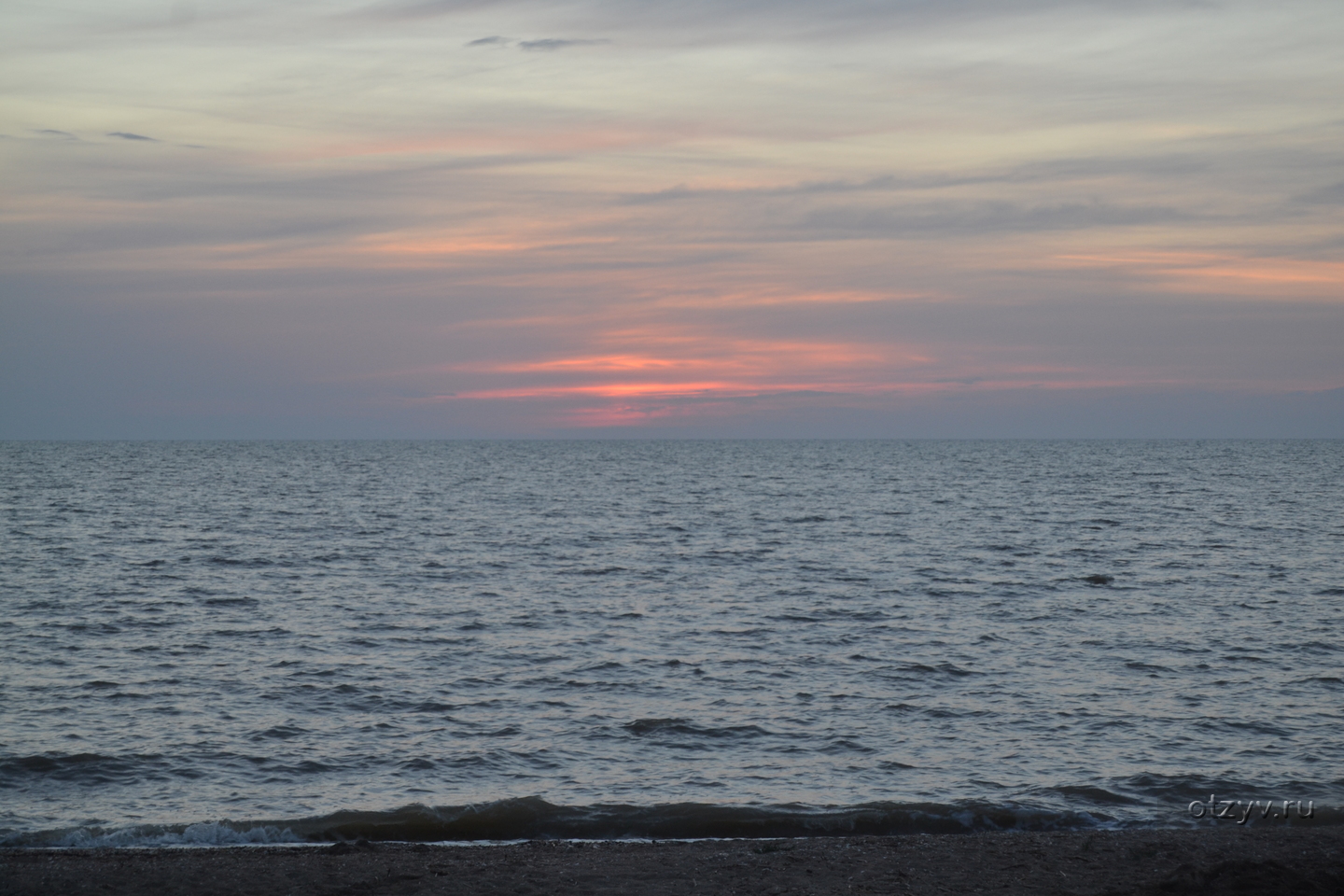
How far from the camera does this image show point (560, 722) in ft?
56.2

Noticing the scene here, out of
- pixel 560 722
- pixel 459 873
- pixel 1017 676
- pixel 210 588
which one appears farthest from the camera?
pixel 210 588

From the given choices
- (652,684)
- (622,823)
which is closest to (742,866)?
(622,823)

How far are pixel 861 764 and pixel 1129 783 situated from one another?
3550mm

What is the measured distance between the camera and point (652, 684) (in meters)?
19.7

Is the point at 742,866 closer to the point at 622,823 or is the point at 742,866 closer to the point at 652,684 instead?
the point at 622,823

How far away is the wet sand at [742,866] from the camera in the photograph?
9.84m

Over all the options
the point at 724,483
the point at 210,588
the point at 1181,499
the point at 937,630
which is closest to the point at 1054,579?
the point at 937,630

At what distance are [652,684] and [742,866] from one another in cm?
912

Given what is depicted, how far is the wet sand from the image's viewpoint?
9836mm

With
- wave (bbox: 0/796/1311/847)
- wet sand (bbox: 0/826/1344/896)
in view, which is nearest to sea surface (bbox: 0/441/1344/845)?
wave (bbox: 0/796/1311/847)

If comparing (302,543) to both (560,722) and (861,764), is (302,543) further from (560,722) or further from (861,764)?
(861,764)

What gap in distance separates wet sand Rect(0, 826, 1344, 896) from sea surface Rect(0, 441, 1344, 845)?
1.34 metres

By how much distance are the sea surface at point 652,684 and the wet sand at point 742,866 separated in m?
1.34

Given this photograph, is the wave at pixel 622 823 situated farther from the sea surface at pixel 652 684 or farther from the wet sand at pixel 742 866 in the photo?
the wet sand at pixel 742 866
